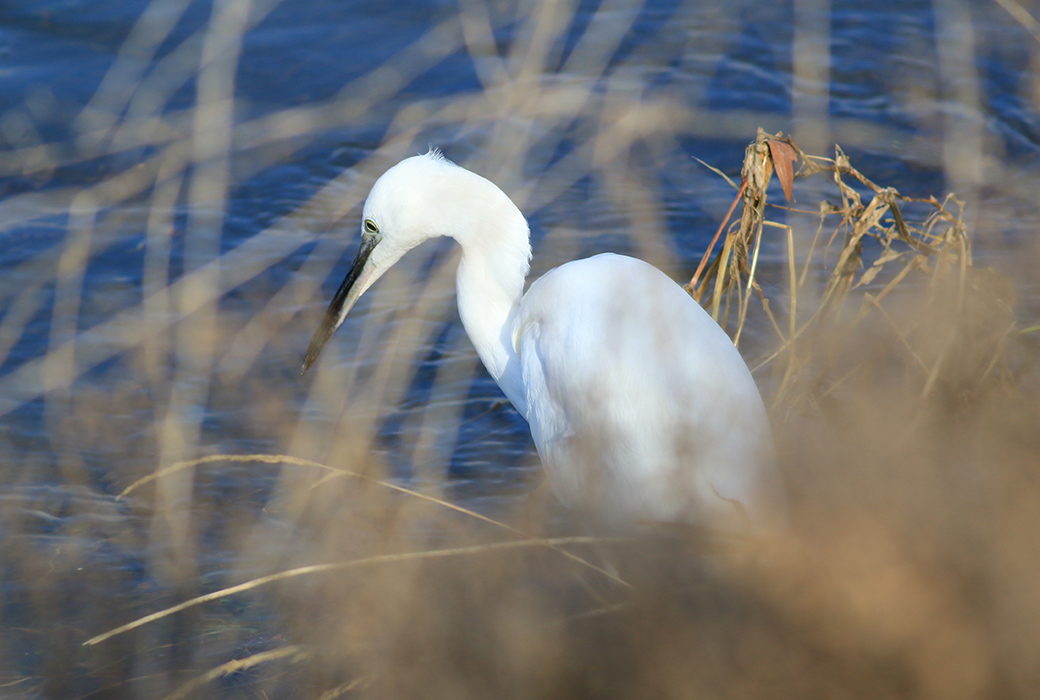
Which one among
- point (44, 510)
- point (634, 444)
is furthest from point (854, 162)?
point (44, 510)

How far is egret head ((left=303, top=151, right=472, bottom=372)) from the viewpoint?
265 cm

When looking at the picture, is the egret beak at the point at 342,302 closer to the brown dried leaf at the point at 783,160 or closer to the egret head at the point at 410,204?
the egret head at the point at 410,204

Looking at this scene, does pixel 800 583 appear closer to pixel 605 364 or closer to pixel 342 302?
pixel 605 364

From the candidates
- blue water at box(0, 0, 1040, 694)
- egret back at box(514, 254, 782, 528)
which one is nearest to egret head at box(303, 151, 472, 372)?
blue water at box(0, 0, 1040, 694)

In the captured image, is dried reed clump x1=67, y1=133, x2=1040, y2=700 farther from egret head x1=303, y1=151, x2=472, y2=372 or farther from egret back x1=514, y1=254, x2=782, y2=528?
egret head x1=303, y1=151, x2=472, y2=372

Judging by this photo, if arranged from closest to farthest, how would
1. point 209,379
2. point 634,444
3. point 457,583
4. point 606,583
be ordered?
point 457,583
point 606,583
point 634,444
point 209,379

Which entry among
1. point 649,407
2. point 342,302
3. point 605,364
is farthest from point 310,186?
point 649,407

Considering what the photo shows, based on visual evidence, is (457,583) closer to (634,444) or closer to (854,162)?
(634,444)

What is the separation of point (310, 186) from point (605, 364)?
2.65m

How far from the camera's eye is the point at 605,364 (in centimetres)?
245

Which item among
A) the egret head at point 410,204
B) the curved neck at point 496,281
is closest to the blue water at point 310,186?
the egret head at point 410,204

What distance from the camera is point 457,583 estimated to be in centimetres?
199

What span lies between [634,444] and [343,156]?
9.69ft

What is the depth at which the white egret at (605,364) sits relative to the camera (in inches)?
91.4
